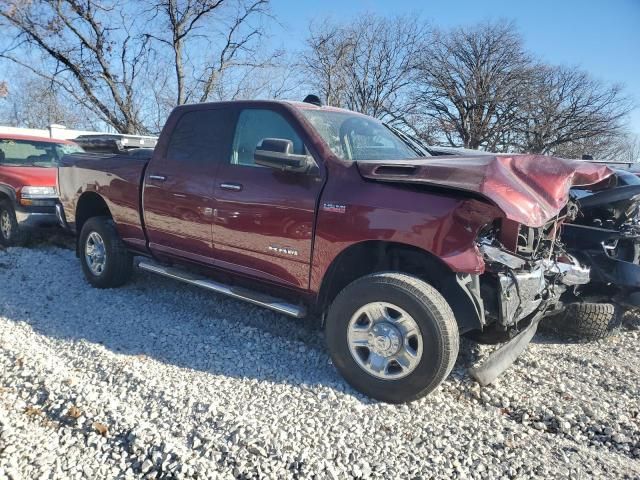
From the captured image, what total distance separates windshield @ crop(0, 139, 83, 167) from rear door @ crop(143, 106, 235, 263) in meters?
4.30

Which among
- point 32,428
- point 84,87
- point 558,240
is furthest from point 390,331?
point 84,87

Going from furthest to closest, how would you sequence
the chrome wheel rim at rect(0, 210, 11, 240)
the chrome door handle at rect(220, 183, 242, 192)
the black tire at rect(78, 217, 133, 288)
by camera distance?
the chrome wheel rim at rect(0, 210, 11, 240) → the black tire at rect(78, 217, 133, 288) → the chrome door handle at rect(220, 183, 242, 192)

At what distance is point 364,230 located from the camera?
10.3ft

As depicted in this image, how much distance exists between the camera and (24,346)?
3.67 m

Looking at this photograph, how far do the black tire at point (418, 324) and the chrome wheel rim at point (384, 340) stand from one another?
31 millimetres

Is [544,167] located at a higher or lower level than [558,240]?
higher

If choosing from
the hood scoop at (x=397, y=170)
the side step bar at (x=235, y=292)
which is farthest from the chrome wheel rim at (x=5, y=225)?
the hood scoop at (x=397, y=170)

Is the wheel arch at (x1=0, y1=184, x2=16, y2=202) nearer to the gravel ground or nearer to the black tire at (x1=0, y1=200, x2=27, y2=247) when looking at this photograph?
the black tire at (x1=0, y1=200, x2=27, y2=247)

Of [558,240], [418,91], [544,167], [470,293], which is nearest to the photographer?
[470,293]

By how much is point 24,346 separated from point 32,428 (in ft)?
3.89

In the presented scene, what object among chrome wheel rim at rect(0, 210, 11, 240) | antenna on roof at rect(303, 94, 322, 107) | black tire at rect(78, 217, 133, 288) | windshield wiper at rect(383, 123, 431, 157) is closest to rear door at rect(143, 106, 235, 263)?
black tire at rect(78, 217, 133, 288)

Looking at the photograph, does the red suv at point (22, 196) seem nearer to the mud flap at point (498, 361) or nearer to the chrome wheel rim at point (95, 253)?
the chrome wheel rim at point (95, 253)

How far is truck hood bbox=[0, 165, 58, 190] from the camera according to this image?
6.89 m

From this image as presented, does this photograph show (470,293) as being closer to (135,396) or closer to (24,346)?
(135,396)
